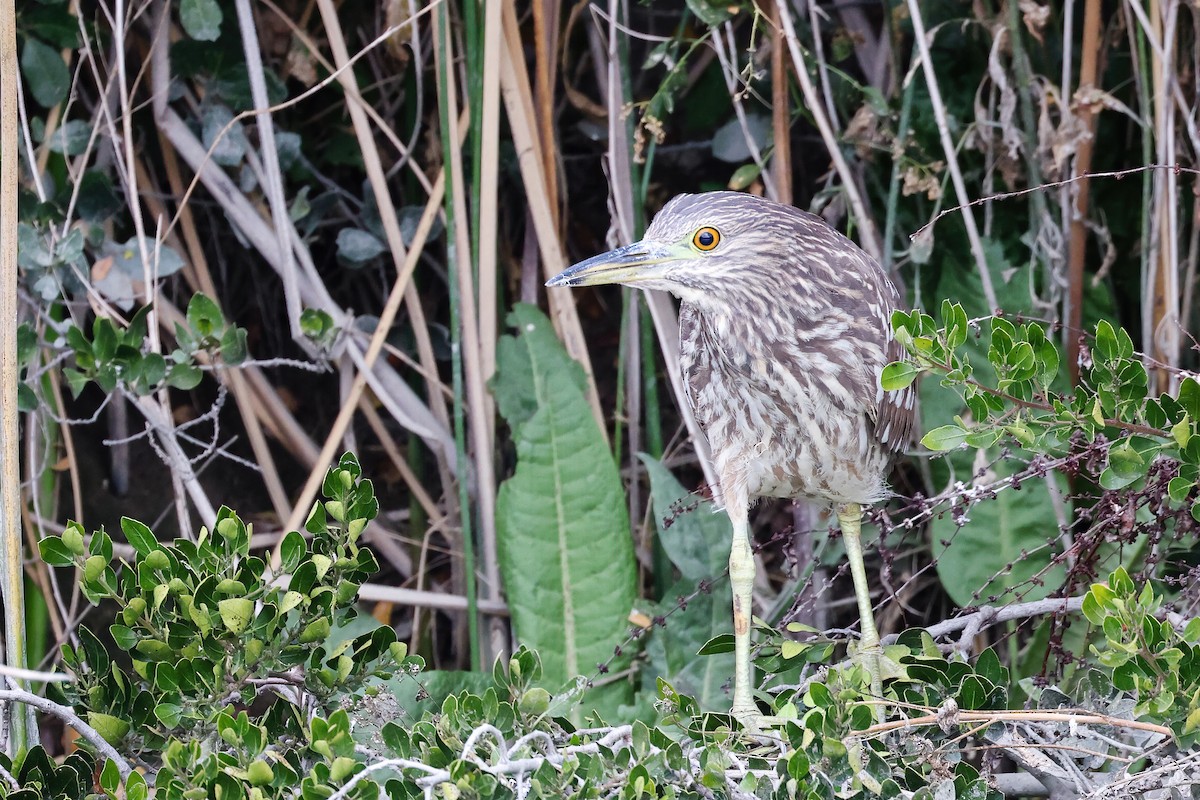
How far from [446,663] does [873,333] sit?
147 centimetres

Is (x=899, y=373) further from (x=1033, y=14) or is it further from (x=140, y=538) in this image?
(x=1033, y=14)

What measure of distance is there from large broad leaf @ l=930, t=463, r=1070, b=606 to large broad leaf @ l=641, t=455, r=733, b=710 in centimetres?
44

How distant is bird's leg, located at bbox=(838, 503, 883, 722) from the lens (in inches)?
78.6

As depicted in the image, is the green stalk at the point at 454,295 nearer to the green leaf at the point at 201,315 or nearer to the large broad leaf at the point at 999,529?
the green leaf at the point at 201,315

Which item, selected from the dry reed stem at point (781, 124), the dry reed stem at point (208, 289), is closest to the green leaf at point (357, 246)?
the dry reed stem at point (208, 289)

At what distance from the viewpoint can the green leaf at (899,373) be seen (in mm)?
1484

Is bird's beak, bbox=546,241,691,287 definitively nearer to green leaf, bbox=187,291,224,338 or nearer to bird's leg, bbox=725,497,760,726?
bird's leg, bbox=725,497,760,726

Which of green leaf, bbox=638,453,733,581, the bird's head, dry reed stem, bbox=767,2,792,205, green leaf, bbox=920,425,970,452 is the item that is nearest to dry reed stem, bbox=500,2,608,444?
green leaf, bbox=638,453,733,581

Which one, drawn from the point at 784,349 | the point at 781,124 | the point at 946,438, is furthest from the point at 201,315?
the point at 946,438

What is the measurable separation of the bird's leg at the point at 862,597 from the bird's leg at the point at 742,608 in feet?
0.61

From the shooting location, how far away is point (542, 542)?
101 inches

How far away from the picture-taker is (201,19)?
8.06ft

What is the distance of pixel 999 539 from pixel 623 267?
3.77 feet

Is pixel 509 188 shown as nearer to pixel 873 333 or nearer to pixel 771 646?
pixel 873 333
